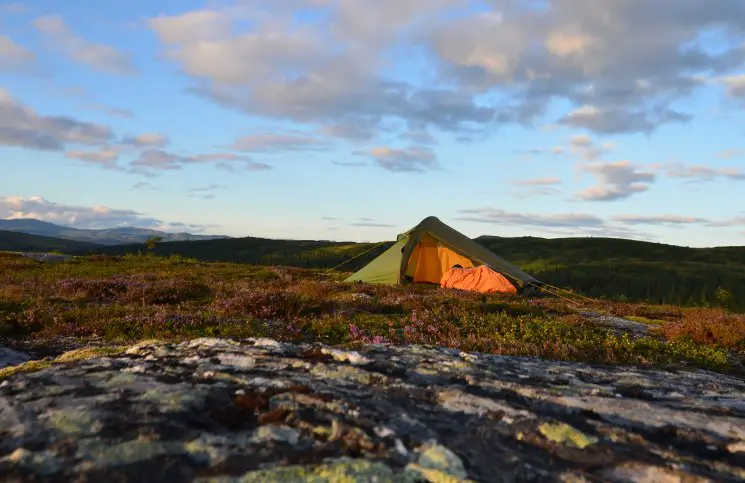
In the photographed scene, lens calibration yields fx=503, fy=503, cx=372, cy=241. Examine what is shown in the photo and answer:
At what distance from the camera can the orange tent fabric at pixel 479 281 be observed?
23.5 meters

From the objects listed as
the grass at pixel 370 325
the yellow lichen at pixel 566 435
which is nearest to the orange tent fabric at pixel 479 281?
the grass at pixel 370 325

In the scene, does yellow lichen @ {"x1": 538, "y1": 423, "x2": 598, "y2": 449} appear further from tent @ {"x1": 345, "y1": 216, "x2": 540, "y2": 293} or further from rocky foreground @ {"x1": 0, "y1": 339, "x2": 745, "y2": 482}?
tent @ {"x1": 345, "y1": 216, "x2": 540, "y2": 293}

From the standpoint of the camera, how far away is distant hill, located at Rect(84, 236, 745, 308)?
3775 cm

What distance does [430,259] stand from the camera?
27.5m

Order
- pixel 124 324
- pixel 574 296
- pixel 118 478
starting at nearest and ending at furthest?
1. pixel 118 478
2. pixel 124 324
3. pixel 574 296

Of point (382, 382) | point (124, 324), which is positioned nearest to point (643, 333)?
point (382, 382)

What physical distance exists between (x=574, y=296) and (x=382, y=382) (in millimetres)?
24960

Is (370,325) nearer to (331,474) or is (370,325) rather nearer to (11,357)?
(11,357)

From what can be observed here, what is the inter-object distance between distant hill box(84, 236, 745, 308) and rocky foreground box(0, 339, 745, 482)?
2970 centimetres

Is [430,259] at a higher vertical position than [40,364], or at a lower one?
higher

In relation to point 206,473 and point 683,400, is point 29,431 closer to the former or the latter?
point 206,473

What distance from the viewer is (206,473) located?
2.20 m

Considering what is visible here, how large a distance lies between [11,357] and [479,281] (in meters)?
19.9

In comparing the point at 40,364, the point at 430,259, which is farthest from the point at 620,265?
the point at 40,364
